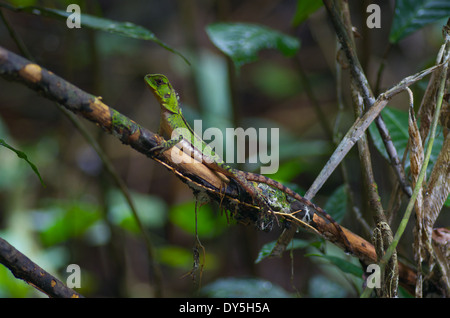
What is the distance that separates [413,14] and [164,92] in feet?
3.97

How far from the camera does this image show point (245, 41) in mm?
1871

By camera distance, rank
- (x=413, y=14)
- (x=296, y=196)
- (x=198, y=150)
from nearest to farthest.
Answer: (x=296, y=196), (x=198, y=150), (x=413, y=14)

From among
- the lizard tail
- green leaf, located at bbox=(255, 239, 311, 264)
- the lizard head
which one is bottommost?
green leaf, located at bbox=(255, 239, 311, 264)

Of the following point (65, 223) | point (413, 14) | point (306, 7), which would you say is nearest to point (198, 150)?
point (306, 7)

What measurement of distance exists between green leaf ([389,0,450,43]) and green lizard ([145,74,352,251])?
3.32ft

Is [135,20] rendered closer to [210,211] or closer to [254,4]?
[254,4]

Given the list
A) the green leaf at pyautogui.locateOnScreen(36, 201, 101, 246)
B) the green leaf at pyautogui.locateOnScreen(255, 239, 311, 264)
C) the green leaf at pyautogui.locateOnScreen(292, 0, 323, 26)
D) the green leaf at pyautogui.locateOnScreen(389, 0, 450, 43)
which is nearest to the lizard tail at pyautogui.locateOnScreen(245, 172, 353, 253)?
the green leaf at pyautogui.locateOnScreen(255, 239, 311, 264)

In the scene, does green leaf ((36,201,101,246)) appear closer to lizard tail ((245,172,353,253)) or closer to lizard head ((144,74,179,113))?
lizard head ((144,74,179,113))

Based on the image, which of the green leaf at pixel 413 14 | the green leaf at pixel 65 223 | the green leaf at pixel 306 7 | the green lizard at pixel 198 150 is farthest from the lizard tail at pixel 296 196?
the green leaf at pixel 65 223

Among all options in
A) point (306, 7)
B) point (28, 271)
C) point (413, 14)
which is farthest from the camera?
point (306, 7)

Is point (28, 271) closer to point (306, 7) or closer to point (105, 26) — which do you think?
point (105, 26)

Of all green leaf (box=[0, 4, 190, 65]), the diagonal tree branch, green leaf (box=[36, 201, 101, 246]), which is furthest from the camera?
green leaf (box=[36, 201, 101, 246])

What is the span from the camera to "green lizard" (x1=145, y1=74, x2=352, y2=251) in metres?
1.30
